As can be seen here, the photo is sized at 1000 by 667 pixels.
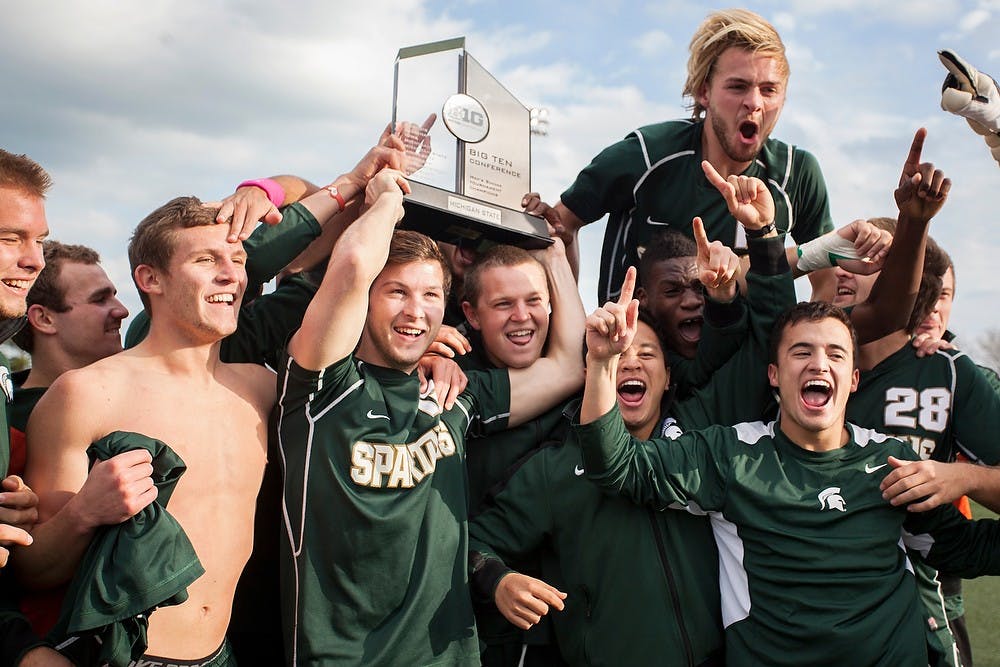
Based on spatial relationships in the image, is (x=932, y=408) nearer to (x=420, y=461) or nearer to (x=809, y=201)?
(x=809, y=201)

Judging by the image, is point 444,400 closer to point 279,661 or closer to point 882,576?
point 279,661

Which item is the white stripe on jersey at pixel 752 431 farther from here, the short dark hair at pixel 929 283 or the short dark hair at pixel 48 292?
the short dark hair at pixel 48 292

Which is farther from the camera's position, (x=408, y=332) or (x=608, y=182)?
(x=608, y=182)

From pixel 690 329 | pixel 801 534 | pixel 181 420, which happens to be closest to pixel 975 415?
pixel 801 534

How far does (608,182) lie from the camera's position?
439cm

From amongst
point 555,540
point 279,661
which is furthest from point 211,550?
point 555,540

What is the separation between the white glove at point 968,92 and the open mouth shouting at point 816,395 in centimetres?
112

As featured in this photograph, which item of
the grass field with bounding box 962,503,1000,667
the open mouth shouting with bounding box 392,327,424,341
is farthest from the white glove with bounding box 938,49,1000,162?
the grass field with bounding box 962,503,1000,667

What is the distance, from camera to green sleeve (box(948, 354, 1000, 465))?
3309 mm

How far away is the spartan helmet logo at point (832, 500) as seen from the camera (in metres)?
2.97

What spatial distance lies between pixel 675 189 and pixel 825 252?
2.86ft

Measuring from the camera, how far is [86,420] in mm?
2650

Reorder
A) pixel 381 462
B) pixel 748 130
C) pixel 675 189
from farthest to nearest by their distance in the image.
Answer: pixel 675 189, pixel 748 130, pixel 381 462

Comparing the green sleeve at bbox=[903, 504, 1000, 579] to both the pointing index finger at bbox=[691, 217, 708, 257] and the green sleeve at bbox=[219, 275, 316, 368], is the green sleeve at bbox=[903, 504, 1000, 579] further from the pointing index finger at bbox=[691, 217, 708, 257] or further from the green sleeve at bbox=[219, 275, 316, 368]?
the green sleeve at bbox=[219, 275, 316, 368]
